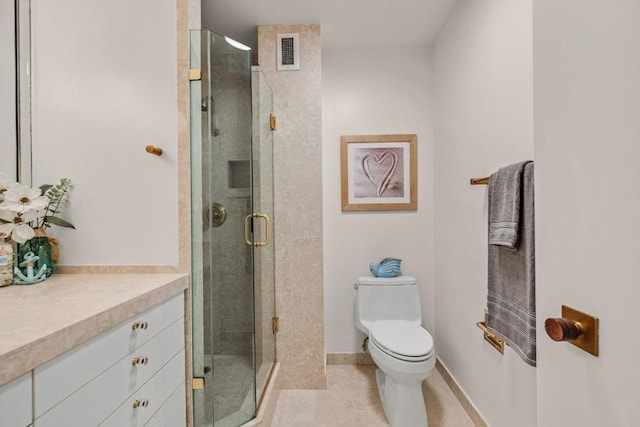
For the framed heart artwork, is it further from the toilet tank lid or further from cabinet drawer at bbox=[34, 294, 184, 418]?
cabinet drawer at bbox=[34, 294, 184, 418]

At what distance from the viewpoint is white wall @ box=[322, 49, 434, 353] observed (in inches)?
108

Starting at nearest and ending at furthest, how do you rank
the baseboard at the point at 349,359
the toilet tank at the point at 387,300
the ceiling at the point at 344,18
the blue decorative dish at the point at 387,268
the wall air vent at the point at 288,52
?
the ceiling at the point at 344,18 < the wall air vent at the point at 288,52 < the toilet tank at the point at 387,300 < the blue decorative dish at the point at 387,268 < the baseboard at the point at 349,359

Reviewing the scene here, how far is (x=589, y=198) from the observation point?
63cm

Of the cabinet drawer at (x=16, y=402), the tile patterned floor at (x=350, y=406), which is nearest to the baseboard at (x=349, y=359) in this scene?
the tile patterned floor at (x=350, y=406)

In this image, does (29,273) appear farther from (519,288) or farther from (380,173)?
(380,173)

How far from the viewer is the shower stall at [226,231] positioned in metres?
1.49

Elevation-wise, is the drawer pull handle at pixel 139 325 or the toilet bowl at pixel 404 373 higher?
the drawer pull handle at pixel 139 325

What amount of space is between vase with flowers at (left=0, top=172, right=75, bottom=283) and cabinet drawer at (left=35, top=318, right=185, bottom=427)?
1.78 feet

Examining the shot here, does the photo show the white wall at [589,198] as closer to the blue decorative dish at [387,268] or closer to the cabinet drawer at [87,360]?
the cabinet drawer at [87,360]

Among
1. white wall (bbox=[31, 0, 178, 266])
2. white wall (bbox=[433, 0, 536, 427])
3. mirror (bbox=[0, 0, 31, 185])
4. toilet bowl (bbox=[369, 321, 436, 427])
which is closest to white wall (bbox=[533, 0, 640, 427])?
white wall (bbox=[433, 0, 536, 427])

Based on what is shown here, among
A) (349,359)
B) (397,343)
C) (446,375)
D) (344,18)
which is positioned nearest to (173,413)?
(397,343)

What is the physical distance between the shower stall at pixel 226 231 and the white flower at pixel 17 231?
1.84 feet

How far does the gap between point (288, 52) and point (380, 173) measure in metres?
1.12

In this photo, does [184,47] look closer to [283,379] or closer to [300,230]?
[300,230]
